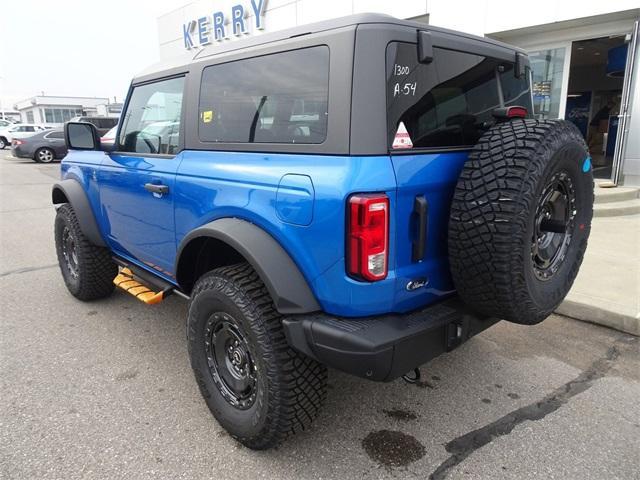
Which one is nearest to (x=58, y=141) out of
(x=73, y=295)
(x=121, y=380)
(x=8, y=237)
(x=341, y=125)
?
(x=8, y=237)

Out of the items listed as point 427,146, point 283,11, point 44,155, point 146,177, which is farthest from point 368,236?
point 44,155

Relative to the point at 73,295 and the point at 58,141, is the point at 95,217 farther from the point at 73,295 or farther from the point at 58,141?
the point at 58,141

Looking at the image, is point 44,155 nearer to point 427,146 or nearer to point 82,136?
point 82,136

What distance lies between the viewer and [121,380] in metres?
2.96

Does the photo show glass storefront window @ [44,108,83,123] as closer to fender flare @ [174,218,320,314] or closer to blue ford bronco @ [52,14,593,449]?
blue ford bronco @ [52,14,593,449]

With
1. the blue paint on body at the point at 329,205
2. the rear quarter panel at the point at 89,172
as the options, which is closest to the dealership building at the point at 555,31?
the rear quarter panel at the point at 89,172

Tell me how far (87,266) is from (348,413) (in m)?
2.67

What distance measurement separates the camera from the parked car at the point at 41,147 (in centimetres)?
1962

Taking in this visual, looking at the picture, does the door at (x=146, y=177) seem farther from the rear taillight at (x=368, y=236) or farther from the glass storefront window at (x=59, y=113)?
the glass storefront window at (x=59, y=113)

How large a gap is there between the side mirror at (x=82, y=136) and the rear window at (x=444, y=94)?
102 inches

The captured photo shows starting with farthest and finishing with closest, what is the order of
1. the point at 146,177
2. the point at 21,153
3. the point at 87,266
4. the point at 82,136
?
the point at 21,153
the point at 87,266
the point at 82,136
the point at 146,177

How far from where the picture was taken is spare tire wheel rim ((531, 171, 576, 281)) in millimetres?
2211

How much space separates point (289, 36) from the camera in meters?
2.21

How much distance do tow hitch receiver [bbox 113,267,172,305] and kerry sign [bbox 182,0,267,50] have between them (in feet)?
38.0
